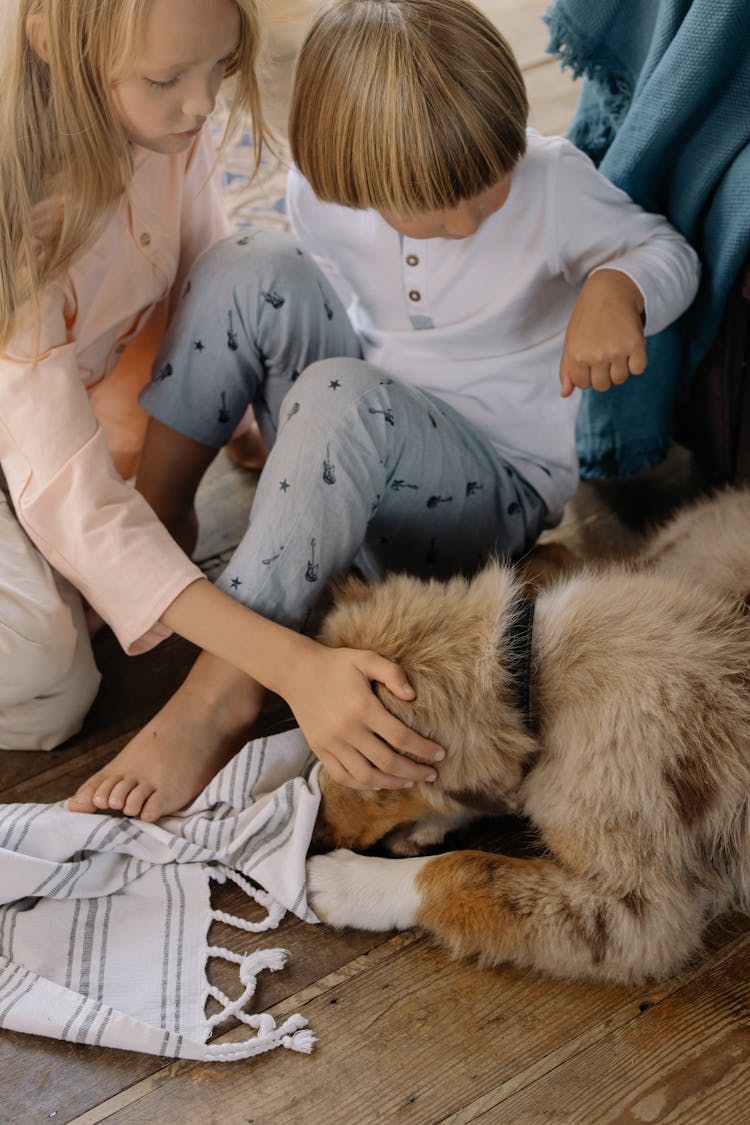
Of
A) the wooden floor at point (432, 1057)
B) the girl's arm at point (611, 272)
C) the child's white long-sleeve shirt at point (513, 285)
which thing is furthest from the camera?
the child's white long-sleeve shirt at point (513, 285)

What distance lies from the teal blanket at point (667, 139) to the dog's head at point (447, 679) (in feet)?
1.72

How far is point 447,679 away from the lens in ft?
3.44

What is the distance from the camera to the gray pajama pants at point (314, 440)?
123cm

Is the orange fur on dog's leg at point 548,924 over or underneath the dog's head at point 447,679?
underneath

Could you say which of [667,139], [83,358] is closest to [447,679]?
[83,358]

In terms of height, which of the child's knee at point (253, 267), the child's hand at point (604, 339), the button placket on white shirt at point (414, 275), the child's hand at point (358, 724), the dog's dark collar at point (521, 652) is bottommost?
the child's hand at point (358, 724)

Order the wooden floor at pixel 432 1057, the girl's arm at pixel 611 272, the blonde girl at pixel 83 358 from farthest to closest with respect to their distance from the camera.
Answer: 1. the girl's arm at pixel 611 272
2. the blonde girl at pixel 83 358
3. the wooden floor at pixel 432 1057

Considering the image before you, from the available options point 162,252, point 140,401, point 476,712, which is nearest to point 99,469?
point 140,401

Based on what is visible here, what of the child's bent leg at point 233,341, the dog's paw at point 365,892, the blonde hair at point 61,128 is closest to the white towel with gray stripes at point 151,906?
the dog's paw at point 365,892

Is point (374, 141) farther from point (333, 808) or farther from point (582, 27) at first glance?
point (333, 808)

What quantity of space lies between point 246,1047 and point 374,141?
0.91 metres

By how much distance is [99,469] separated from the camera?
47.7 inches

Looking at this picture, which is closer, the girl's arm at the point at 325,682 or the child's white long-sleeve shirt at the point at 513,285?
the girl's arm at the point at 325,682

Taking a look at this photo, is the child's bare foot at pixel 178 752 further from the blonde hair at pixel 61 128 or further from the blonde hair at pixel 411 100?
the blonde hair at pixel 411 100
